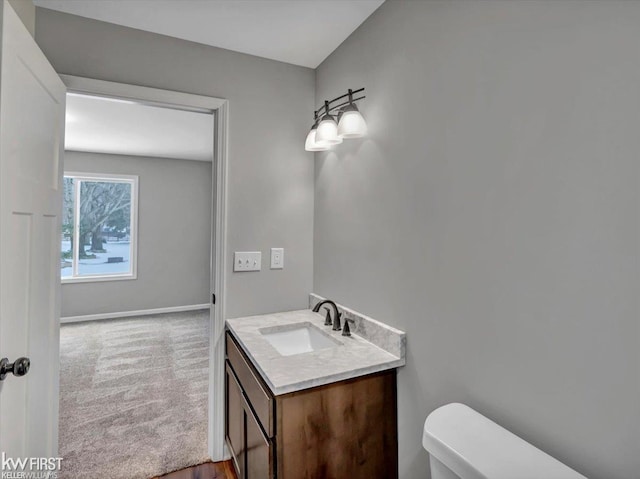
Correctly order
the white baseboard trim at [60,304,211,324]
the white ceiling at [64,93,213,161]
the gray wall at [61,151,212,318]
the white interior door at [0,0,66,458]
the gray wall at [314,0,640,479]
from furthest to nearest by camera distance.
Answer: the gray wall at [61,151,212,318] → the white baseboard trim at [60,304,211,324] → the white ceiling at [64,93,213,161] → the white interior door at [0,0,66,458] → the gray wall at [314,0,640,479]

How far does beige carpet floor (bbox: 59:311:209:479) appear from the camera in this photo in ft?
6.35

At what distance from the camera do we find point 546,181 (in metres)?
0.88

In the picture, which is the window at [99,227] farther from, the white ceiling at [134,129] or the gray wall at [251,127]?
the gray wall at [251,127]

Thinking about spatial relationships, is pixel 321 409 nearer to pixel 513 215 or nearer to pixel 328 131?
pixel 513 215

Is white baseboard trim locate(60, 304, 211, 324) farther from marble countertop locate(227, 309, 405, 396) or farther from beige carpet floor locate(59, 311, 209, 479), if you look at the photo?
marble countertop locate(227, 309, 405, 396)

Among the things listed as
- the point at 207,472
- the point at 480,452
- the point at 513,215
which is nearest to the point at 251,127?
the point at 513,215

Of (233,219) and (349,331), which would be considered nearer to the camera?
(349,331)

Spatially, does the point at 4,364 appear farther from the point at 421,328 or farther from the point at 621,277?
the point at 621,277

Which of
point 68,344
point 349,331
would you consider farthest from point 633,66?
point 68,344

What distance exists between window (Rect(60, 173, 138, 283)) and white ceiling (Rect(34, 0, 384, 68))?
3764 millimetres

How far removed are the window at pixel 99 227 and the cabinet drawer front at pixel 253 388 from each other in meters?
4.01

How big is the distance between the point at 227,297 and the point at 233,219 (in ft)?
1.50

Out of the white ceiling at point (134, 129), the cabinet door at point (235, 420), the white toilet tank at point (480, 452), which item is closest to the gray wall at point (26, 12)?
the white ceiling at point (134, 129)

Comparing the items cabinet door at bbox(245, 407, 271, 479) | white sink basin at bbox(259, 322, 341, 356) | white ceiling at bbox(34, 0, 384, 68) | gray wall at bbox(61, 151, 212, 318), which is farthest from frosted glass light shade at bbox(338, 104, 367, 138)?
gray wall at bbox(61, 151, 212, 318)
